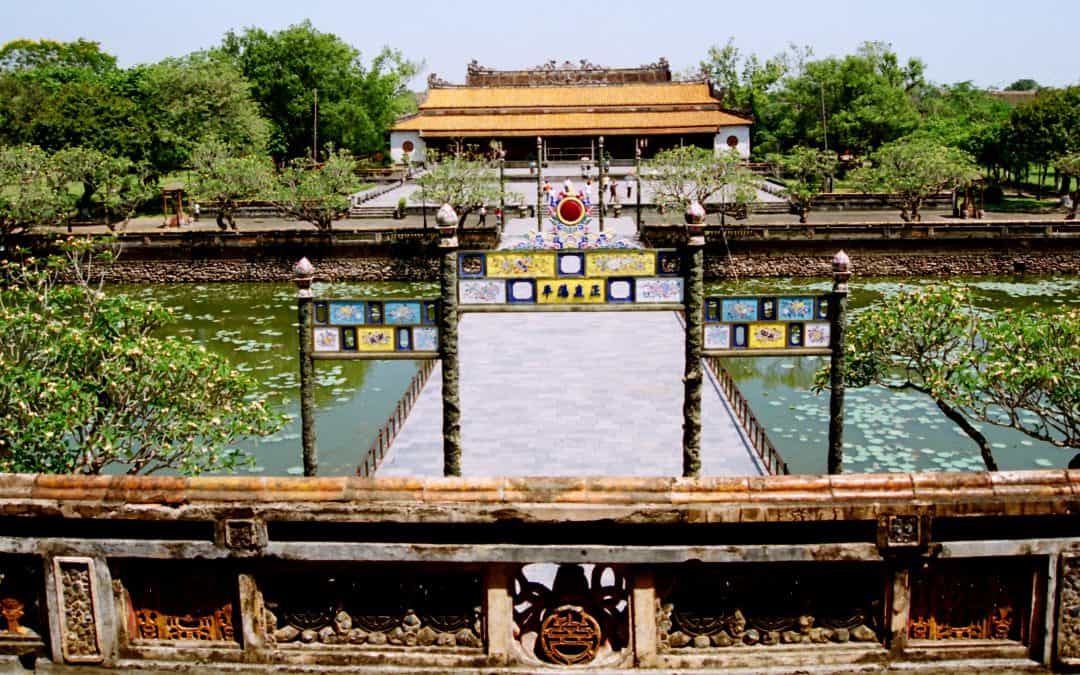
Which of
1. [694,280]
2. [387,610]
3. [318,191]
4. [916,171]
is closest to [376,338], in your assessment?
[694,280]

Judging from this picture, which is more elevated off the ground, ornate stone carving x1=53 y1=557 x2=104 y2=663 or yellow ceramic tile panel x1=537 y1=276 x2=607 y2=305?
yellow ceramic tile panel x1=537 y1=276 x2=607 y2=305

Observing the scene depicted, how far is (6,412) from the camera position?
1059 centimetres

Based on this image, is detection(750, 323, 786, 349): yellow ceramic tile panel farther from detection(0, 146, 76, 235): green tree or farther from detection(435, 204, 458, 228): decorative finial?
detection(0, 146, 76, 235): green tree

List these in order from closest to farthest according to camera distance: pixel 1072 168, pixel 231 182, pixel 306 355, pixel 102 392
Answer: pixel 102 392
pixel 306 355
pixel 231 182
pixel 1072 168

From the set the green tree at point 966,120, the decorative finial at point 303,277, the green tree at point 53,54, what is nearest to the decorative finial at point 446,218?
the decorative finial at point 303,277

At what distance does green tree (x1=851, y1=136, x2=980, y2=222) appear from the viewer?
39.1m

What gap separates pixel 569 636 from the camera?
4.88 meters

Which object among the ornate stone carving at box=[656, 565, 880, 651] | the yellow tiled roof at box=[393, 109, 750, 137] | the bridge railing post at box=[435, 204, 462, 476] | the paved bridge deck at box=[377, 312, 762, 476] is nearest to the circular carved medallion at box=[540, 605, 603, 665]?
the ornate stone carving at box=[656, 565, 880, 651]

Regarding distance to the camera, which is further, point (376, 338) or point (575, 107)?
point (575, 107)

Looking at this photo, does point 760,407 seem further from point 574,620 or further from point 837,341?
point 574,620

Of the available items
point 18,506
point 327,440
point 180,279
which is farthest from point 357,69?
point 18,506

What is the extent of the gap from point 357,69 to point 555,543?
2744 inches

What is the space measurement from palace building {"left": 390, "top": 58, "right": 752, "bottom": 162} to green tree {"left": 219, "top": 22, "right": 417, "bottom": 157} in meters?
4.56

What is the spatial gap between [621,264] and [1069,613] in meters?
8.18
